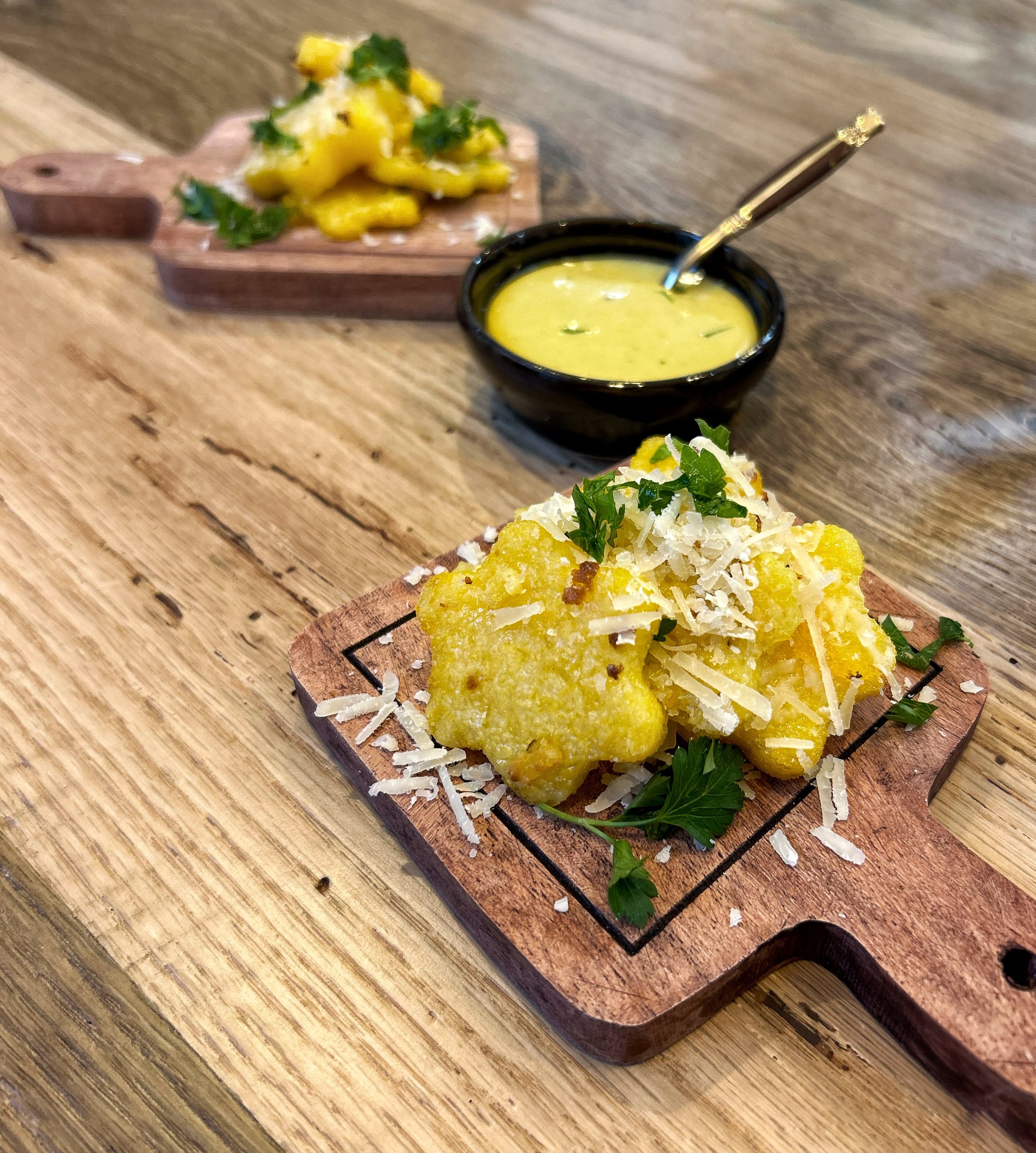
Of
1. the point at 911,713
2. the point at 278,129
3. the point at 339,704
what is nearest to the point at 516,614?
the point at 339,704

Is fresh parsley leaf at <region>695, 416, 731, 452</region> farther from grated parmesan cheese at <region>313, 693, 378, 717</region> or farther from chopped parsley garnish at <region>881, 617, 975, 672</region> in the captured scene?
grated parmesan cheese at <region>313, 693, 378, 717</region>

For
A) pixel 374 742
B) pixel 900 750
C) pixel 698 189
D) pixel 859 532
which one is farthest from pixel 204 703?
pixel 698 189

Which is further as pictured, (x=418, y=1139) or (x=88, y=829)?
(x=88, y=829)

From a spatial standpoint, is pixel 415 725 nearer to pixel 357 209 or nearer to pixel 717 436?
pixel 717 436

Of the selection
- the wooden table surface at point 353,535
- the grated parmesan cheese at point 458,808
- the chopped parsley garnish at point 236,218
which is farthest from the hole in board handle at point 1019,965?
the chopped parsley garnish at point 236,218

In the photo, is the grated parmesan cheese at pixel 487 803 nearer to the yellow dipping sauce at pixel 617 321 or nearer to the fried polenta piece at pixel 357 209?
the yellow dipping sauce at pixel 617 321

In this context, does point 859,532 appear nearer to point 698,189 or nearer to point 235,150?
point 698,189
